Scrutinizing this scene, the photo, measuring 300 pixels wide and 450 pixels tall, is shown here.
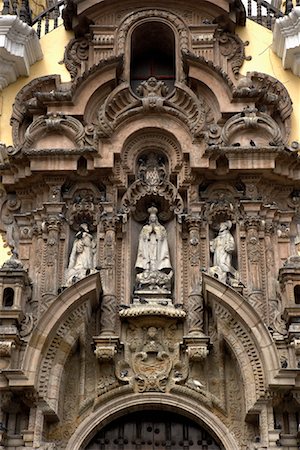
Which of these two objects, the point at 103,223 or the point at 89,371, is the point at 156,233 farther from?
the point at 89,371

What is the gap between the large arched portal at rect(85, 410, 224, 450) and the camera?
12.5 metres

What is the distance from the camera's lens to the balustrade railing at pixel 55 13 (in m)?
15.5

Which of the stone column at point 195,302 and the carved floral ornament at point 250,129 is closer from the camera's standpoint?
the stone column at point 195,302

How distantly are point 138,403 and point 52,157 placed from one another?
4.19 metres

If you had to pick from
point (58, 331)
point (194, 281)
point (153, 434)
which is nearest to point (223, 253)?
point (194, 281)

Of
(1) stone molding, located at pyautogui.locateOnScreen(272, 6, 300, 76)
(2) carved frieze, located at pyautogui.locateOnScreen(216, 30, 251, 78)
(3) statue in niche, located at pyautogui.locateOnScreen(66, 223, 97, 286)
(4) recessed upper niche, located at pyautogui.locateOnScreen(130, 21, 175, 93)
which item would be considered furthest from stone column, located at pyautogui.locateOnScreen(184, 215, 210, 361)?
(1) stone molding, located at pyautogui.locateOnScreen(272, 6, 300, 76)

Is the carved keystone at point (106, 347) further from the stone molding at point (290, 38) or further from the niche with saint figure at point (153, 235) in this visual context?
the stone molding at point (290, 38)

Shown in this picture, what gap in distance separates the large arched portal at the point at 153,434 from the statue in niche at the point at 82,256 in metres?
2.27

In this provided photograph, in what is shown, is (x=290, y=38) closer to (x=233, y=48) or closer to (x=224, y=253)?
(x=233, y=48)

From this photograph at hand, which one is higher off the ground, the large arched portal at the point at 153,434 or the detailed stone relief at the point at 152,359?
the detailed stone relief at the point at 152,359

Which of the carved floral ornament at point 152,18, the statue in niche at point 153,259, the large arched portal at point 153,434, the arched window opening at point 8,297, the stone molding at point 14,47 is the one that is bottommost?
the large arched portal at point 153,434

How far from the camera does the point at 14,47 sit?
48.2ft

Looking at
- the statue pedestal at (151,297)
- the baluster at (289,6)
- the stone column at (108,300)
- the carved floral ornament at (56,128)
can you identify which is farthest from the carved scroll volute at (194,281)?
the baluster at (289,6)

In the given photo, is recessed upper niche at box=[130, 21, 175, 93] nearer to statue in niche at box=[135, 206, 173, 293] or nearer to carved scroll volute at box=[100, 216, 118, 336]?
statue in niche at box=[135, 206, 173, 293]
